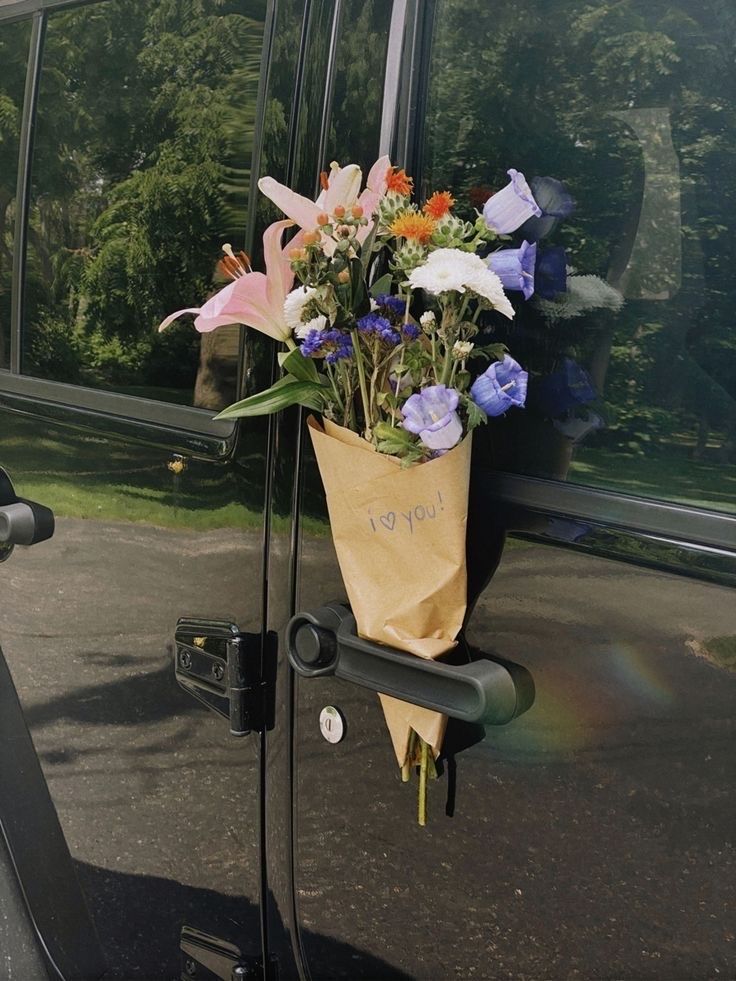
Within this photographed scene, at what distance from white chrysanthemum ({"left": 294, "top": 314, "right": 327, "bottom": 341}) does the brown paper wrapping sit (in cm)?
12

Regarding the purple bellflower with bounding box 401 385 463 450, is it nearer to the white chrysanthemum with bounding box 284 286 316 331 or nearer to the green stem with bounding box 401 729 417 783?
the white chrysanthemum with bounding box 284 286 316 331

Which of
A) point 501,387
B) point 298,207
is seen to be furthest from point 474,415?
point 298,207

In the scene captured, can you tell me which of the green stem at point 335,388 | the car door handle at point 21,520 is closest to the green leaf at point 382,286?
the green stem at point 335,388

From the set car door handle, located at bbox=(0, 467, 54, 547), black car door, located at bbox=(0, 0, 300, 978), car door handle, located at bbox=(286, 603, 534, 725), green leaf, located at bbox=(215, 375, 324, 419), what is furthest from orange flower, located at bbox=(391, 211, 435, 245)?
car door handle, located at bbox=(0, 467, 54, 547)

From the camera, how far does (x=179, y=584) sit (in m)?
1.73

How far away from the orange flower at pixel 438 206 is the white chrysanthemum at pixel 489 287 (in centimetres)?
9

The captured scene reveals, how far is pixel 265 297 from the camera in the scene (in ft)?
4.74

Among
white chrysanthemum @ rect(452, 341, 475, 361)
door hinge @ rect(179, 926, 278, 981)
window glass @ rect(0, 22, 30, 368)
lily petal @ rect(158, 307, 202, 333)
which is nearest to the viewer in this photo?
white chrysanthemum @ rect(452, 341, 475, 361)

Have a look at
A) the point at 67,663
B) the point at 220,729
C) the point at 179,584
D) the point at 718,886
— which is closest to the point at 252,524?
the point at 179,584

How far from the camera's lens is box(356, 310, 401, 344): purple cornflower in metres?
1.33

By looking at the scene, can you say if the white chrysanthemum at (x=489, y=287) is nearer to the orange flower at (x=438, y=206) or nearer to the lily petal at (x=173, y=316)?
the orange flower at (x=438, y=206)

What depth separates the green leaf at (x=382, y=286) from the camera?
1378 mm

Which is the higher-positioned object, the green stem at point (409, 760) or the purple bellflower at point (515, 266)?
the purple bellflower at point (515, 266)

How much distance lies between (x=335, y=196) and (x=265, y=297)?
15 cm
